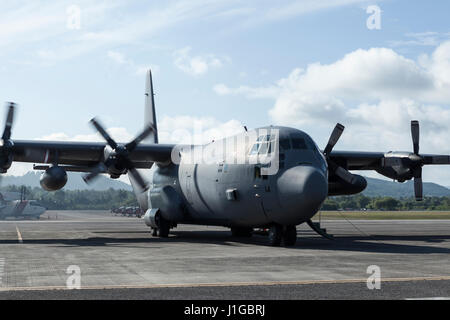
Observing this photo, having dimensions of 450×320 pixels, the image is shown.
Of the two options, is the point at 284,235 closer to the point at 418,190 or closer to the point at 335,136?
the point at 335,136

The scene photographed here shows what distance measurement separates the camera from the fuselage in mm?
19688

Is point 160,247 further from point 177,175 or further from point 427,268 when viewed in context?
point 427,268

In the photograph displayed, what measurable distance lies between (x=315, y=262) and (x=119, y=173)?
13.6 meters

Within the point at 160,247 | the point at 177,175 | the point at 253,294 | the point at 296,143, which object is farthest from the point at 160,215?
the point at 253,294

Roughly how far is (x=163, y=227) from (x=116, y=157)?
4.70 m

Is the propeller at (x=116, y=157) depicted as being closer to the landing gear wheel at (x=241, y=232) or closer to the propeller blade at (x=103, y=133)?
the propeller blade at (x=103, y=133)

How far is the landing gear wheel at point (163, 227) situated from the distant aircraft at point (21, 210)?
6202cm

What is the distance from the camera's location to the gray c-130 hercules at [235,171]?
20359mm

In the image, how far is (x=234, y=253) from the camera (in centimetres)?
1838

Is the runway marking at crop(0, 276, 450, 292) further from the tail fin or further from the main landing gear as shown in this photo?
the tail fin

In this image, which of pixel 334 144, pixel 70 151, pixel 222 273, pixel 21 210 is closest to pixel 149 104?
pixel 70 151

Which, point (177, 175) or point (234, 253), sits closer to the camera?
point (234, 253)

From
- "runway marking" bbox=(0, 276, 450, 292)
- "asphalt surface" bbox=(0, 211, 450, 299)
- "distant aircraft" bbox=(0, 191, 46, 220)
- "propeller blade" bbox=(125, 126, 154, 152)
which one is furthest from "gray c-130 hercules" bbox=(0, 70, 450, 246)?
"distant aircraft" bbox=(0, 191, 46, 220)

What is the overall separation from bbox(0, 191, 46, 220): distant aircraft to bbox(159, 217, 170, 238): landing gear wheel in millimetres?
62021
